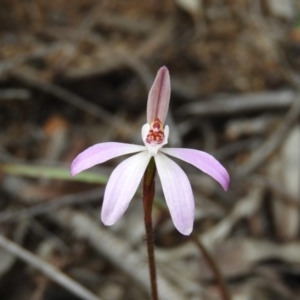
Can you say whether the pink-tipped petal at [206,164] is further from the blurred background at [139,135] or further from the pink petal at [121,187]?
the blurred background at [139,135]

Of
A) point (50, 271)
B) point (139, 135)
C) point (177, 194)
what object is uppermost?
point (139, 135)

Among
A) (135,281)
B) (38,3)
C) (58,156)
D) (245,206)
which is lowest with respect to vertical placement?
(135,281)

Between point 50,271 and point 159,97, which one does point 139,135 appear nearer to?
point 50,271

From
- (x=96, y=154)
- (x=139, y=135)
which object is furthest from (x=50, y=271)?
(x=139, y=135)

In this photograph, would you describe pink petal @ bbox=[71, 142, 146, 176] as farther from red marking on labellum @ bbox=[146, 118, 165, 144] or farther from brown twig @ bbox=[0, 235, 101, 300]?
brown twig @ bbox=[0, 235, 101, 300]

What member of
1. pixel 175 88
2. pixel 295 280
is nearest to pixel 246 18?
pixel 175 88

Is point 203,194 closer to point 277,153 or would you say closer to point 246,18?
point 277,153
